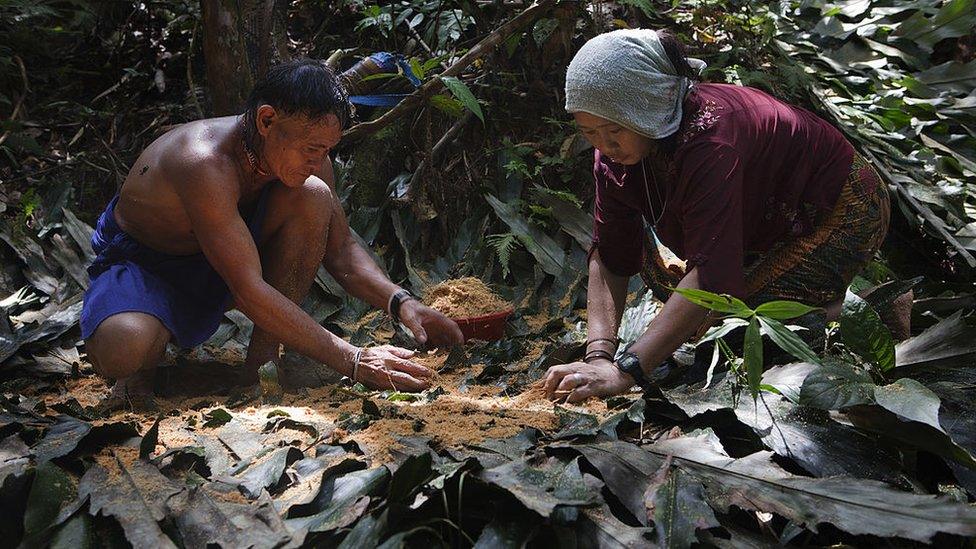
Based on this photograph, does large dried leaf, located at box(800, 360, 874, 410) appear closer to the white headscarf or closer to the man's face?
the white headscarf

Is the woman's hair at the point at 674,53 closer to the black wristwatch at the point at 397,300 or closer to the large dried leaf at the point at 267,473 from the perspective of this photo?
the black wristwatch at the point at 397,300

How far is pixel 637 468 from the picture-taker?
178 cm

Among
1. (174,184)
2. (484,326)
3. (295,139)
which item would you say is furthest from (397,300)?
(174,184)

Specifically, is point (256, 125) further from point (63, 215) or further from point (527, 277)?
point (63, 215)

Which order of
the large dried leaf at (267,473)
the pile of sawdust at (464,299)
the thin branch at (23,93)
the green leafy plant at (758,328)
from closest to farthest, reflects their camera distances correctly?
1. the green leafy plant at (758,328)
2. the large dried leaf at (267,473)
3. the pile of sawdust at (464,299)
4. the thin branch at (23,93)

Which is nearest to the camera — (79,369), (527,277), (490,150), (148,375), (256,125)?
(256,125)

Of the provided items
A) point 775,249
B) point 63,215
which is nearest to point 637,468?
point 775,249

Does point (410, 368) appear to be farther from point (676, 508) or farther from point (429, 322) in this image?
point (676, 508)

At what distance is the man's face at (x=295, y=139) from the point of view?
254 centimetres

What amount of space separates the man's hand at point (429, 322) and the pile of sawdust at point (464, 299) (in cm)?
38

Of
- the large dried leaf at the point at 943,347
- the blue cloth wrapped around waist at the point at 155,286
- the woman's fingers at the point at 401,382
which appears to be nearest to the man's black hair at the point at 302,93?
the blue cloth wrapped around waist at the point at 155,286

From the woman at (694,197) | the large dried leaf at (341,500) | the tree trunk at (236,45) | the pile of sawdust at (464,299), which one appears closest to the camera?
the large dried leaf at (341,500)

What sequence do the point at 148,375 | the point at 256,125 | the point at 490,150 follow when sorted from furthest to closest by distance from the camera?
the point at 490,150 → the point at 148,375 → the point at 256,125

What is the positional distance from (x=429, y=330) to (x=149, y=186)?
1028 millimetres
